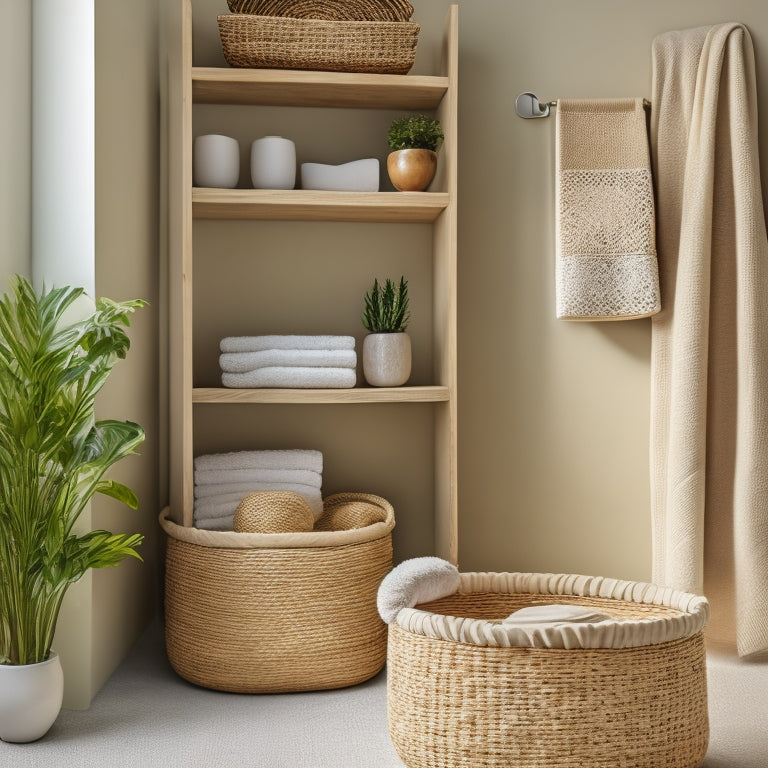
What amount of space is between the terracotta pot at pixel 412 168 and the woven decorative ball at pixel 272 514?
81cm

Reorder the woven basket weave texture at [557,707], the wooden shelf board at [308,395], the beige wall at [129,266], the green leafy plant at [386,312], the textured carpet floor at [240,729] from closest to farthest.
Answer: the woven basket weave texture at [557,707], the textured carpet floor at [240,729], the beige wall at [129,266], the wooden shelf board at [308,395], the green leafy plant at [386,312]

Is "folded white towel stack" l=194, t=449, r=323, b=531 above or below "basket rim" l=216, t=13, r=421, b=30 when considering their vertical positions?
below

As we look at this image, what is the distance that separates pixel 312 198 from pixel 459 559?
1.06 meters

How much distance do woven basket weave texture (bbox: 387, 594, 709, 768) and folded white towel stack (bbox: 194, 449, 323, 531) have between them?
74 centimetres

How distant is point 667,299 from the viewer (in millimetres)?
2307

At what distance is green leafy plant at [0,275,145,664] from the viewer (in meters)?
1.57

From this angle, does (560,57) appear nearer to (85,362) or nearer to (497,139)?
(497,139)

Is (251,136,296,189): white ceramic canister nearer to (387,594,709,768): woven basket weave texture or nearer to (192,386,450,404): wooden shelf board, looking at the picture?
(192,386,450,404): wooden shelf board

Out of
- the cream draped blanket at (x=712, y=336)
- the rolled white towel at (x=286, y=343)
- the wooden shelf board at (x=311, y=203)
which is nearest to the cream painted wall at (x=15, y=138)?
the wooden shelf board at (x=311, y=203)

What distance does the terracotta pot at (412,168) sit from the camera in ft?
6.93

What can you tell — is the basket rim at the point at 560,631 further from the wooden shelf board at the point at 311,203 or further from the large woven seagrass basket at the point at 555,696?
the wooden shelf board at the point at 311,203

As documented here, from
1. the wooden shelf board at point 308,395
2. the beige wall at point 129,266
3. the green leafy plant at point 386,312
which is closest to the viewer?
the beige wall at point 129,266

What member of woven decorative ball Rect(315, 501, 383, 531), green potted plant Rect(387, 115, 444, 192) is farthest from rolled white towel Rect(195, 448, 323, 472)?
green potted plant Rect(387, 115, 444, 192)

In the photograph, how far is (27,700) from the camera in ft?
5.21
